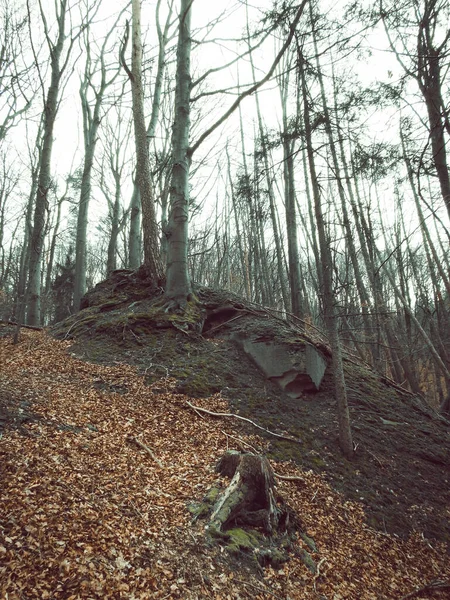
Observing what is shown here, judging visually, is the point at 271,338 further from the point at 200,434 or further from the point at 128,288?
the point at 128,288

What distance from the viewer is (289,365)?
15.4 feet

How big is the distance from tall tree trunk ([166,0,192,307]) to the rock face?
5.00 ft

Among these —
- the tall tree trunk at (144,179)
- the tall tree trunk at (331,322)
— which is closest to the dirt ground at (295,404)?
the tall tree trunk at (331,322)

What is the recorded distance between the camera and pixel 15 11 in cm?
611

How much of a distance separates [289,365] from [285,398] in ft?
1.57

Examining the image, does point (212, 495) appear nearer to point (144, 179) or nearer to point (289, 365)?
point (289, 365)

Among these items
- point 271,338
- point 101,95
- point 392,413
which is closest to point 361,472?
point 392,413

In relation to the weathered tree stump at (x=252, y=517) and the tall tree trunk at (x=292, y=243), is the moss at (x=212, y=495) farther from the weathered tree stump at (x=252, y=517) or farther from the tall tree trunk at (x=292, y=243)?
the tall tree trunk at (x=292, y=243)

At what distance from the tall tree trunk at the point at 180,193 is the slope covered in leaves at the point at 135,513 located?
2.17 meters

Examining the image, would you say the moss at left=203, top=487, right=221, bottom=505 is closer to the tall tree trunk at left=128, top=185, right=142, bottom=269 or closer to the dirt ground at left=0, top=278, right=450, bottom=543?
the dirt ground at left=0, top=278, right=450, bottom=543

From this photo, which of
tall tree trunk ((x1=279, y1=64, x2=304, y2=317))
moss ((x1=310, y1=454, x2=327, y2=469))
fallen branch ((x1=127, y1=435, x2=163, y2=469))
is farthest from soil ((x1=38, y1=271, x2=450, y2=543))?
tall tree trunk ((x1=279, y1=64, x2=304, y2=317))

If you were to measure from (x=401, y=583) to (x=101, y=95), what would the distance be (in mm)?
13382

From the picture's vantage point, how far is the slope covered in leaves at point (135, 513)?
5.24ft

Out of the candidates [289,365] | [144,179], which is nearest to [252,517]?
[289,365]
